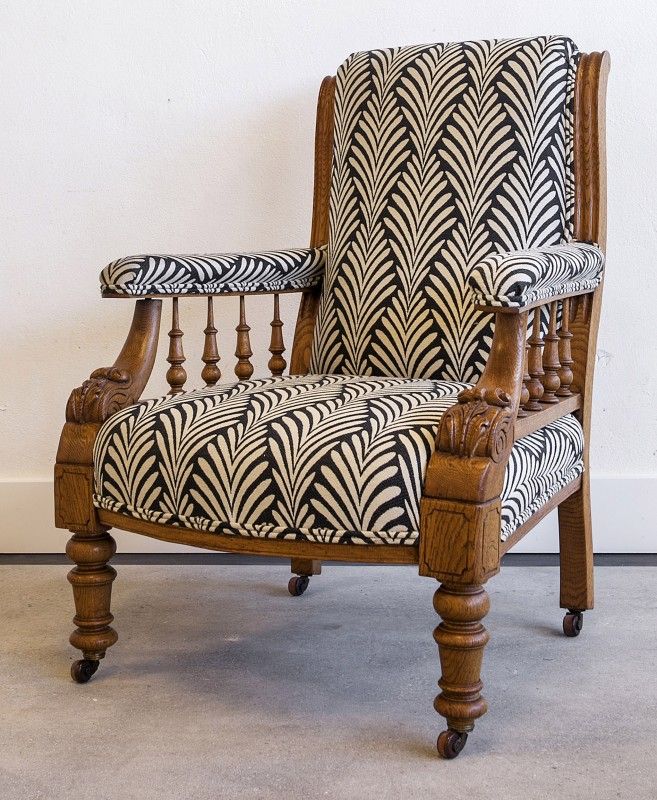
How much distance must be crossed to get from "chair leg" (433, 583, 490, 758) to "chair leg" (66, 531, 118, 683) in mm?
558

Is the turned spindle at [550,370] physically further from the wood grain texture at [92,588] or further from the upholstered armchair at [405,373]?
the wood grain texture at [92,588]

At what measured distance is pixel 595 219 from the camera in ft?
6.19

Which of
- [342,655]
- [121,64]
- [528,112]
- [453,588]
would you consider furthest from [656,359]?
[121,64]

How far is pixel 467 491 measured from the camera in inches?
52.6

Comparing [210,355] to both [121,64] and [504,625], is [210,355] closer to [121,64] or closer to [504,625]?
[504,625]

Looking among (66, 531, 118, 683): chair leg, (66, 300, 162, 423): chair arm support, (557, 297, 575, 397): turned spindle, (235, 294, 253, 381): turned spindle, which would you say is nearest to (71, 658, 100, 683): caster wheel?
(66, 531, 118, 683): chair leg

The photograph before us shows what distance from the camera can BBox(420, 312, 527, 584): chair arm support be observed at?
52.7 inches

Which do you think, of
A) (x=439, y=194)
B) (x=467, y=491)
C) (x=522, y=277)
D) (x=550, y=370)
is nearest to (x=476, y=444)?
(x=467, y=491)

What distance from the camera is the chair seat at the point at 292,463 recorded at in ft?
4.52

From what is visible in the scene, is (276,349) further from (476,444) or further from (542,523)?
(542,523)

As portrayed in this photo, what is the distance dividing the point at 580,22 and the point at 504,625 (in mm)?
1318

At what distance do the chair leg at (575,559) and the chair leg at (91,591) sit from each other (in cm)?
82

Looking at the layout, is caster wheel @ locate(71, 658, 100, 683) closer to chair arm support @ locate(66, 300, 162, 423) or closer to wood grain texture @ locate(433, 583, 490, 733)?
chair arm support @ locate(66, 300, 162, 423)

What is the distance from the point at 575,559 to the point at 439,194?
0.72 meters
